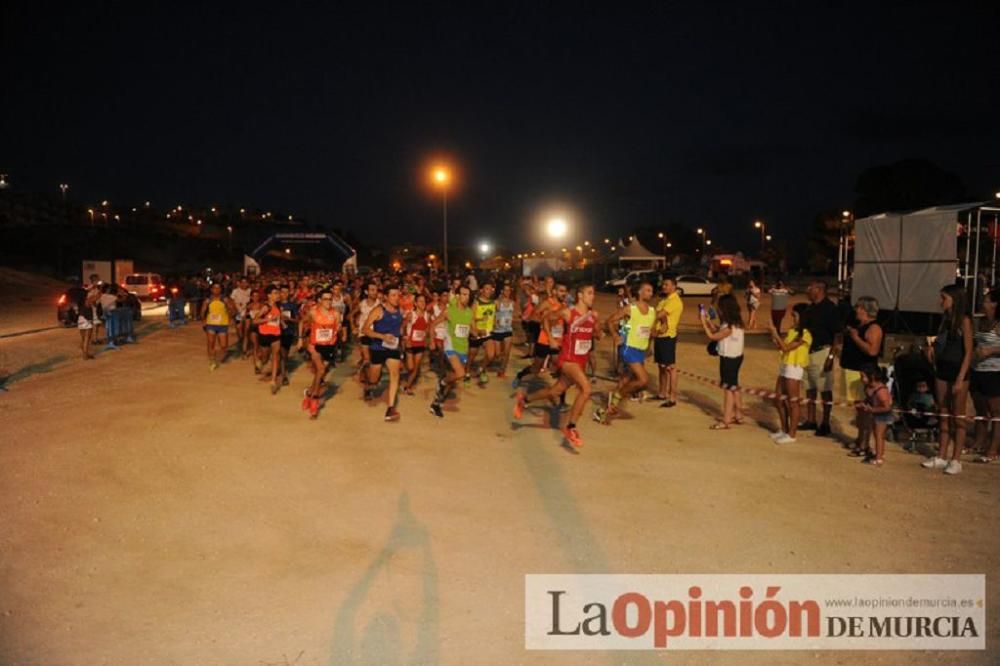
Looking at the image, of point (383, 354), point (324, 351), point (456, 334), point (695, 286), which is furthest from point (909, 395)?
point (695, 286)

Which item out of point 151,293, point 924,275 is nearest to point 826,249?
point 924,275

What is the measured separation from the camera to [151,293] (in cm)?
3259

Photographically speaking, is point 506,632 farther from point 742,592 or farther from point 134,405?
point 134,405

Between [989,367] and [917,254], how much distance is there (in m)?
12.2

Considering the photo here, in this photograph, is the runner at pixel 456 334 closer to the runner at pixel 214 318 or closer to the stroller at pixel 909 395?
the stroller at pixel 909 395

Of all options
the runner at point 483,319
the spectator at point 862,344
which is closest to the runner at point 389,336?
the runner at point 483,319

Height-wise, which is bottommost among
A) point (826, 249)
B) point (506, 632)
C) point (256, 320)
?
point (506, 632)

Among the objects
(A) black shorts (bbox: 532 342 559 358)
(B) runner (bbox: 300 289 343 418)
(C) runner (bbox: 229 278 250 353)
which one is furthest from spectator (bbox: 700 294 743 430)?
(C) runner (bbox: 229 278 250 353)

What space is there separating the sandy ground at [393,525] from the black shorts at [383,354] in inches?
33.1

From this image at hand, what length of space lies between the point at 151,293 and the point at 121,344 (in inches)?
612

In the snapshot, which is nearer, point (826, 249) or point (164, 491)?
point (164, 491)

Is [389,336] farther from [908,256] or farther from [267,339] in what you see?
[908,256]

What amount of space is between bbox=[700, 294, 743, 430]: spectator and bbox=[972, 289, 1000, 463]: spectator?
2.59 meters

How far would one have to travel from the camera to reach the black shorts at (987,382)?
7.37 meters
